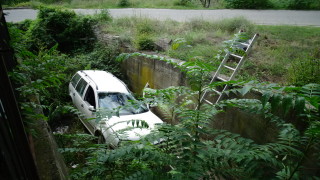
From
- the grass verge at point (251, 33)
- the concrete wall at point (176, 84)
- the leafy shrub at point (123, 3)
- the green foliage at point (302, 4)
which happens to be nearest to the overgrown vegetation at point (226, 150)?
the concrete wall at point (176, 84)

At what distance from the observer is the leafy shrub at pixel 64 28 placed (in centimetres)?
1126

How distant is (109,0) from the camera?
22.1 metres

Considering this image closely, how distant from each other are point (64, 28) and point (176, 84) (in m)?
8.07

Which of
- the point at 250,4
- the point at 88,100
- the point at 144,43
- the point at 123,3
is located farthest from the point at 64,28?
the point at 250,4

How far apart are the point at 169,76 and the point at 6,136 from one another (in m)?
6.43

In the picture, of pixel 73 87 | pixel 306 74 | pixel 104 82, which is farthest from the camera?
pixel 73 87

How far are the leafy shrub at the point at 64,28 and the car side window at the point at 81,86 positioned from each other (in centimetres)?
474

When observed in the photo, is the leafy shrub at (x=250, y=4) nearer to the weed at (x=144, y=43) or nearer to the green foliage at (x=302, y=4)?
the green foliage at (x=302, y=4)

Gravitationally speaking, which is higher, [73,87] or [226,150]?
[226,150]

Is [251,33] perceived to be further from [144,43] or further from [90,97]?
[90,97]

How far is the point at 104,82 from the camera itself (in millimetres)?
6922

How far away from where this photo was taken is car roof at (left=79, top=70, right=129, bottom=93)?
6.61m

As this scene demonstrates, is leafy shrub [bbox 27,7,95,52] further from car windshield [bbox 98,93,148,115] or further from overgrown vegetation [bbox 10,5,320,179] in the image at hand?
overgrown vegetation [bbox 10,5,320,179]

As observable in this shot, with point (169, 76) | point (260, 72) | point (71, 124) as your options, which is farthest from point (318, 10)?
point (71, 124)
